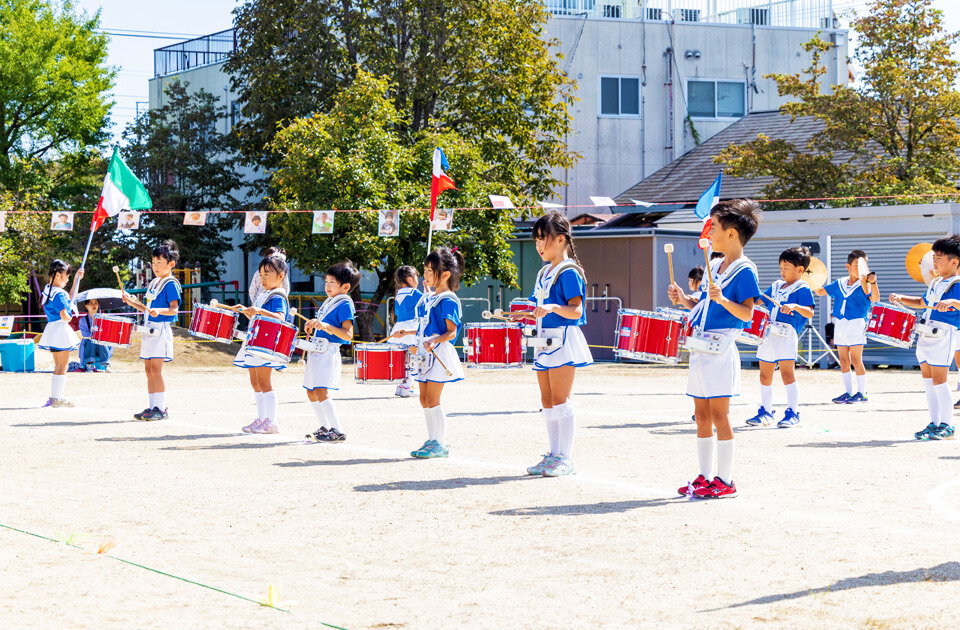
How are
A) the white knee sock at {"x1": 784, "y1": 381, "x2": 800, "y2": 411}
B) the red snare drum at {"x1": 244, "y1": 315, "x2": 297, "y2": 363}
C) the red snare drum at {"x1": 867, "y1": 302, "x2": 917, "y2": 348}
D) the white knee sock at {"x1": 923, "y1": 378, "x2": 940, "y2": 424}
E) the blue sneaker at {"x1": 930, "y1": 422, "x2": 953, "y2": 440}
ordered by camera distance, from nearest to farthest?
the red snare drum at {"x1": 244, "y1": 315, "x2": 297, "y2": 363}
the blue sneaker at {"x1": 930, "y1": 422, "x2": 953, "y2": 440}
the white knee sock at {"x1": 923, "y1": 378, "x2": 940, "y2": 424}
the white knee sock at {"x1": 784, "y1": 381, "x2": 800, "y2": 411}
the red snare drum at {"x1": 867, "y1": 302, "x2": 917, "y2": 348}

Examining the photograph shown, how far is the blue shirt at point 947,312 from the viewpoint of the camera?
10180mm

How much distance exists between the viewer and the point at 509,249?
27.1m

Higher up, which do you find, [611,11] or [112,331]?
[611,11]

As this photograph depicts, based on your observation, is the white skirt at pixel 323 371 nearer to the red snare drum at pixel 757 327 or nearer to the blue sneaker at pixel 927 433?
the red snare drum at pixel 757 327

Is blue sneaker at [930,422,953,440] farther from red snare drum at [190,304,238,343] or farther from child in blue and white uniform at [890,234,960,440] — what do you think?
red snare drum at [190,304,238,343]

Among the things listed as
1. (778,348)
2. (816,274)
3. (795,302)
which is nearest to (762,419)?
(778,348)

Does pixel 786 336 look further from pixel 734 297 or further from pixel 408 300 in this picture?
pixel 734 297

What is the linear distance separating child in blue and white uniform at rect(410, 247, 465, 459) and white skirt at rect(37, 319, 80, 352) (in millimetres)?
6260

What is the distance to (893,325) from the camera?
12.4 meters

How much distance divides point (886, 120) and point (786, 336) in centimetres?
1880

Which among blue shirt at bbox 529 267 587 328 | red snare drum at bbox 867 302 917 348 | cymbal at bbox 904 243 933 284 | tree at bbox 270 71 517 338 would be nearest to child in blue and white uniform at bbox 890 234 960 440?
red snare drum at bbox 867 302 917 348

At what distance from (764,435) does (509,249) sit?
16.8 m

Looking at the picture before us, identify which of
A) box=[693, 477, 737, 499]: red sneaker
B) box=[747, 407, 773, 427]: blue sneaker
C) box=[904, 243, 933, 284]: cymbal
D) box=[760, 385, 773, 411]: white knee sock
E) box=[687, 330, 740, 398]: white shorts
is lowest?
box=[747, 407, 773, 427]: blue sneaker

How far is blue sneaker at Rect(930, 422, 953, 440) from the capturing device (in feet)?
33.5
